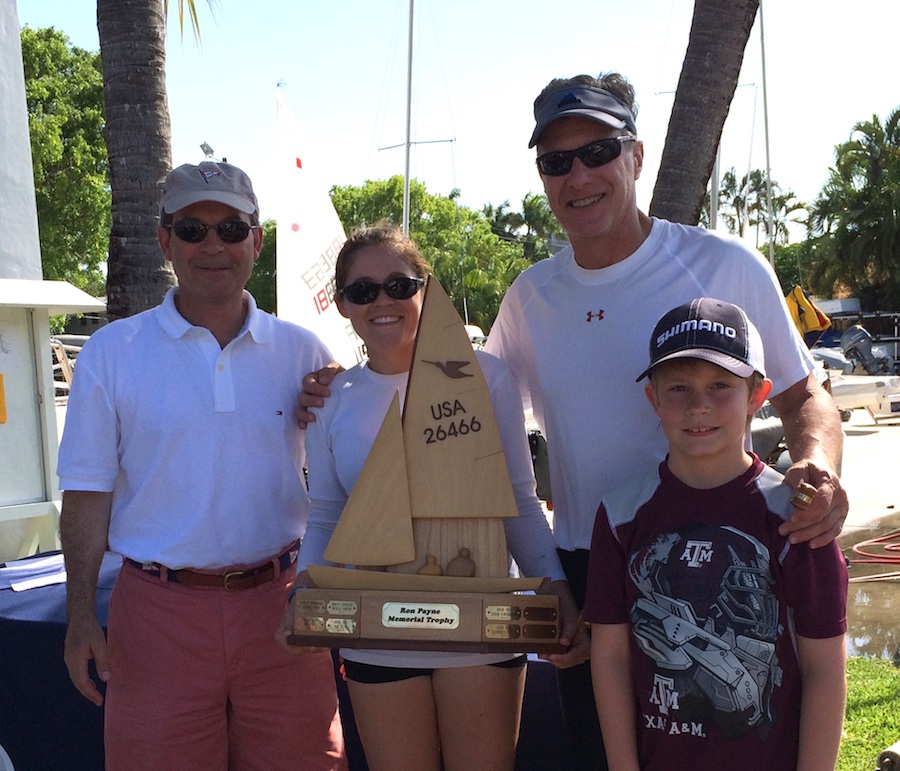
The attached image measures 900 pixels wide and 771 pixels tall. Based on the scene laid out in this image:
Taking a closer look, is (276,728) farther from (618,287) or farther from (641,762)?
(618,287)

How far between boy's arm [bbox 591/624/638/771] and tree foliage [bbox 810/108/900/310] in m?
39.9

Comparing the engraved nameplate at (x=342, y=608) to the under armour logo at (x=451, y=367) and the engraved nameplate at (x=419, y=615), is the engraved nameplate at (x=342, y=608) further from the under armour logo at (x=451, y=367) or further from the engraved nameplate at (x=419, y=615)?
the under armour logo at (x=451, y=367)

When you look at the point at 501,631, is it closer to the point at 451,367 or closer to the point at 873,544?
the point at 451,367

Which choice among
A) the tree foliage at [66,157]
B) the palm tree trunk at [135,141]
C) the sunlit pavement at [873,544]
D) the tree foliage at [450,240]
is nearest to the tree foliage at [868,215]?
the tree foliage at [450,240]

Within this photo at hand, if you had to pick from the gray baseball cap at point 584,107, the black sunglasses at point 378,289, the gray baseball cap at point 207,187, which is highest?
the gray baseball cap at point 584,107

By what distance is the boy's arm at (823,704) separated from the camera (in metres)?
1.92

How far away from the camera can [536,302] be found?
2.66m

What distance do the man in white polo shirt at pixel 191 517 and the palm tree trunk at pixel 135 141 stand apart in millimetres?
2302

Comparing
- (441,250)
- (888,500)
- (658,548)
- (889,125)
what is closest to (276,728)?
(658,548)

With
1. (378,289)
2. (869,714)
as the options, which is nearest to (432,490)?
(378,289)

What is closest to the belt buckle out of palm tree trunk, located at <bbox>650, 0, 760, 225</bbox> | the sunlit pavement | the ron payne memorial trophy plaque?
the ron payne memorial trophy plaque

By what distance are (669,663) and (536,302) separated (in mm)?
1111

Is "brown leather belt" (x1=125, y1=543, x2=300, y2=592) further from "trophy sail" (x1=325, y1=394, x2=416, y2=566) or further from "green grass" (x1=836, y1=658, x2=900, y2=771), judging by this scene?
"green grass" (x1=836, y1=658, x2=900, y2=771)

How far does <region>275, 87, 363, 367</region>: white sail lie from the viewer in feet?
31.3
